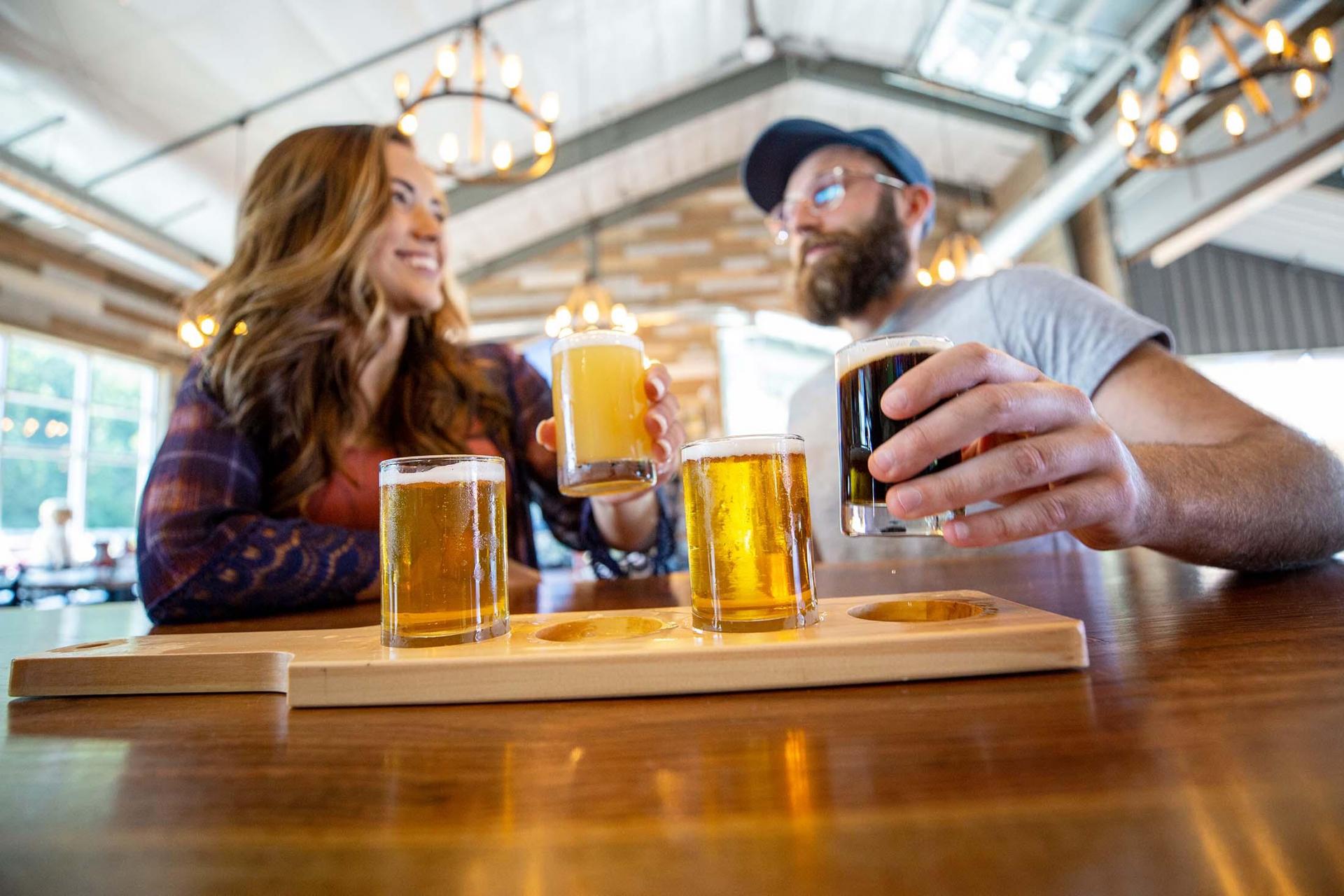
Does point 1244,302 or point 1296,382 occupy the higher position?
point 1244,302

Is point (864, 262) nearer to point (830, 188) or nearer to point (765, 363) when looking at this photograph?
point (830, 188)

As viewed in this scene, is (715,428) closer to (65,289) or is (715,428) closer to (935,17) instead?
(935,17)

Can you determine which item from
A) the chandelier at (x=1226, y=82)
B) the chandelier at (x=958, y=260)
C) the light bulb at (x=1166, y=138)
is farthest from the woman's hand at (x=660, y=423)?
the chandelier at (x=958, y=260)

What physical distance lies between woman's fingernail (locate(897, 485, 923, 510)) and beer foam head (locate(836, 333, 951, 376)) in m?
0.17

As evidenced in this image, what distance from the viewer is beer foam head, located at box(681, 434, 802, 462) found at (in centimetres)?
77

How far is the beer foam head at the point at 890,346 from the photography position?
798 mm

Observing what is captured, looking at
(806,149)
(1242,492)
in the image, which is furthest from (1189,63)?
(1242,492)

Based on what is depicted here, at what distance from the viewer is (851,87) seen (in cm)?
716

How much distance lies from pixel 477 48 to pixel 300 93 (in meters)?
2.62

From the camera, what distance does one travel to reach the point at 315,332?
5.56ft

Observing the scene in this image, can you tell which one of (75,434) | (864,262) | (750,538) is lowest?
(750,538)

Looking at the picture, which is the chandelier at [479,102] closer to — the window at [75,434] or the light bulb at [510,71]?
the light bulb at [510,71]

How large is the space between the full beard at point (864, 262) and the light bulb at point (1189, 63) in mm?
1866

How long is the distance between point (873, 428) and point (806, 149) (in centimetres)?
178
